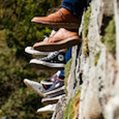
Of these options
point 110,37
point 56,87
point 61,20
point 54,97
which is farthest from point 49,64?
point 110,37

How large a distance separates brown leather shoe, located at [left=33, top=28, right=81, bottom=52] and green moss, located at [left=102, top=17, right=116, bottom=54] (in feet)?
3.99

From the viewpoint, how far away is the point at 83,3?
525cm

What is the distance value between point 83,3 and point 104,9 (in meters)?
1.13

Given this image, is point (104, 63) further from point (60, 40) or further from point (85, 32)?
point (85, 32)

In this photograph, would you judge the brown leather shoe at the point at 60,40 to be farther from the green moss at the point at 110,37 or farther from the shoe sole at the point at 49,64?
the green moss at the point at 110,37

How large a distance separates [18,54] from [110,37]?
18915mm

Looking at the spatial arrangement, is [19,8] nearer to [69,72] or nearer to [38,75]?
[38,75]

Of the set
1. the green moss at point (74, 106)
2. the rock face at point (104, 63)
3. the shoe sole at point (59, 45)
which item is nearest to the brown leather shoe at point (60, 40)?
the shoe sole at point (59, 45)

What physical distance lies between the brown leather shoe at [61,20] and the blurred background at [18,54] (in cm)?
1485

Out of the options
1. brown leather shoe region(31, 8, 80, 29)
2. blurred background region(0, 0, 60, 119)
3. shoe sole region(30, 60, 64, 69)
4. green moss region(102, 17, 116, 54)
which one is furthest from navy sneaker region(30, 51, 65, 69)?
blurred background region(0, 0, 60, 119)

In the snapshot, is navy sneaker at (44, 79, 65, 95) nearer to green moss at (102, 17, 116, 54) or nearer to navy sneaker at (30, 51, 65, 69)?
navy sneaker at (30, 51, 65, 69)

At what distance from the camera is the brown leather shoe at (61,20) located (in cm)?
521

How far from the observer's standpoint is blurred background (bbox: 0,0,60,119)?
20734 millimetres

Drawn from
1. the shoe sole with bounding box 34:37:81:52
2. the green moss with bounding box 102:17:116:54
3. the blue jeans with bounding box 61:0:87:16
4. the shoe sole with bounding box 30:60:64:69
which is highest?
the green moss with bounding box 102:17:116:54
